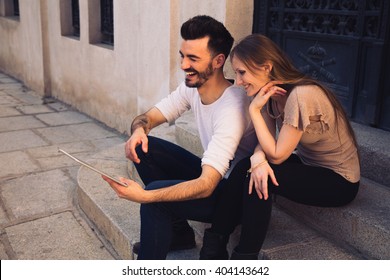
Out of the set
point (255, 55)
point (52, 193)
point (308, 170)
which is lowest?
point (52, 193)

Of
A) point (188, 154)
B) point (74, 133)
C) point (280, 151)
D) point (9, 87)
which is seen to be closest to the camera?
point (280, 151)

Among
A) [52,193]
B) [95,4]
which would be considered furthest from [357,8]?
[95,4]

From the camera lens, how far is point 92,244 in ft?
10.5

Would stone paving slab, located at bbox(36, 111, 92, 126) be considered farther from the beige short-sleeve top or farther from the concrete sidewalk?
the beige short-sleeve top

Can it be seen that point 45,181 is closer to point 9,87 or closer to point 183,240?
point 183,240

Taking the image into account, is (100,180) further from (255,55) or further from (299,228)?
(255,55)

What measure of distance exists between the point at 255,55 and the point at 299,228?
1.01m

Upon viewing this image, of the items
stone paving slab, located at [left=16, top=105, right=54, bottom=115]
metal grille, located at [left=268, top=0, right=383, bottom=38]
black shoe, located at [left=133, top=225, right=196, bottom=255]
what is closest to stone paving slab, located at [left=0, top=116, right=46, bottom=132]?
stone paving slab, located at [left=16, top=105, right=54, bottom=115]

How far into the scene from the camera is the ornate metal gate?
3.28m

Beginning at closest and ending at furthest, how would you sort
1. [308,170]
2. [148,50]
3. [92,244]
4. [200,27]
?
[308,170] < [200,27] < [92,244] < [148,50]

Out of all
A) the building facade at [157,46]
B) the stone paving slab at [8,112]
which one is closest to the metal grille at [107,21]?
the building facade at [157,46]

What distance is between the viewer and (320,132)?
2344mm

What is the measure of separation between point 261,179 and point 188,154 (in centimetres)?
78

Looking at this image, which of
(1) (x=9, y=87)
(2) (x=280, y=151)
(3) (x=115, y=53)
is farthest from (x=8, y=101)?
(2) (x=280, y=151)
